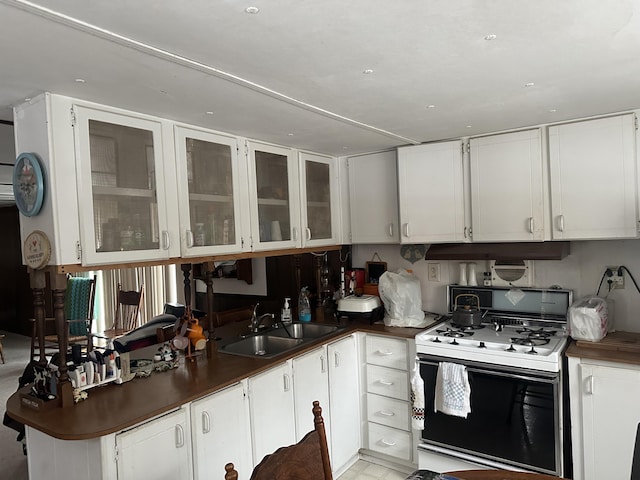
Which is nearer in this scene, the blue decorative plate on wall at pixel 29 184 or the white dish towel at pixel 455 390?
the blue decorative plate on wall at pixel 29 184

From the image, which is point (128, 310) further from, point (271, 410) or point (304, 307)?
point (271, 410)

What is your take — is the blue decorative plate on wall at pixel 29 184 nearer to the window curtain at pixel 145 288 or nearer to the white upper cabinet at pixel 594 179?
the white upper cabinet at pixel 594 179

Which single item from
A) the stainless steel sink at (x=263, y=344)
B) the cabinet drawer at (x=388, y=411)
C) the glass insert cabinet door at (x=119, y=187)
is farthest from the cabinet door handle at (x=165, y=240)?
the cabinet drawer at (x=388, y=411)

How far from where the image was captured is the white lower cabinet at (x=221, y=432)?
199 cm

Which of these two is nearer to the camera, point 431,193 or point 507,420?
point 507,420

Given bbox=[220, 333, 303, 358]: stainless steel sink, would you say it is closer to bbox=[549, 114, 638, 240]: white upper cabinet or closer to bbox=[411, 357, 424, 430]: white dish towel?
bbox=[411, 357, 424, 430]: white dish towel

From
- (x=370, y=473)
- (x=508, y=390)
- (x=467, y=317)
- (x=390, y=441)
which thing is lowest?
(x=370, y=473)

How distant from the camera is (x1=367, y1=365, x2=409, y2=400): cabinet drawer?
2947 millimetres

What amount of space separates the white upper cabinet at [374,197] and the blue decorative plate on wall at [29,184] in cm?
223

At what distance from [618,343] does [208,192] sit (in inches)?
96.0

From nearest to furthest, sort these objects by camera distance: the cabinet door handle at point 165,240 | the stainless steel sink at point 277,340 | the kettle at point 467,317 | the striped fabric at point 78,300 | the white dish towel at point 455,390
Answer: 1. the cabinet door handle at point 165,240
2. the white dish towel at point 455,390
3. the stainless steel sink at point 277,340
4. the kettle at point 467,317
5. the striped fabric at point 78,300

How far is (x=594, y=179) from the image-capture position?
2.54 m

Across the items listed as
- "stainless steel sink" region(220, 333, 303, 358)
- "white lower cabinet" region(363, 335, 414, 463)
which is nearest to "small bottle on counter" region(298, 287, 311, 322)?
"stainless steel sink" region(220, 333, 303, 358)

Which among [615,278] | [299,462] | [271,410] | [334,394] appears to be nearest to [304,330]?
[334,394]
